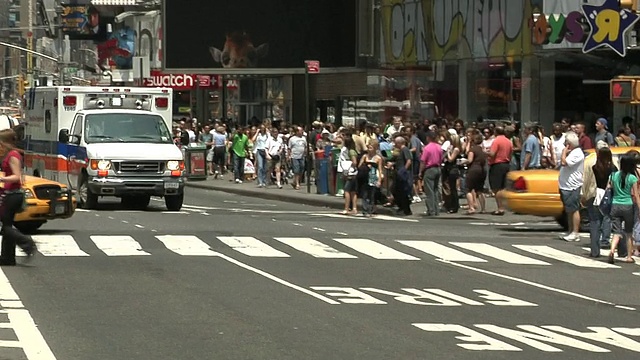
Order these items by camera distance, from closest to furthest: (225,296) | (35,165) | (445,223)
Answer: (225,296) < (445,223) < (35,165)

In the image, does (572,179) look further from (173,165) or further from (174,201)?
(174,201)

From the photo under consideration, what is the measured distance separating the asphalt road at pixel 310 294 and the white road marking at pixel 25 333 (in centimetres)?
2

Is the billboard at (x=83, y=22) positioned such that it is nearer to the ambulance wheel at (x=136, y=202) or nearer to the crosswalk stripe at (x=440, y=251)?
the ambulance wheel at (x=136, y=202)

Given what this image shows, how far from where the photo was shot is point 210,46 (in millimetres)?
55000

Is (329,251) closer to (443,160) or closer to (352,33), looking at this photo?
(443,160)

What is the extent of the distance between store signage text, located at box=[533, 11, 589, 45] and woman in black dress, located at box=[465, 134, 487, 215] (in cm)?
639

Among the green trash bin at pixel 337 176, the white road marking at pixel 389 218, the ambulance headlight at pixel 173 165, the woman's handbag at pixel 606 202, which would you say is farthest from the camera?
A: the green trash bin at pixel 337 176

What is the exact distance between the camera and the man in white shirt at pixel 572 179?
21.8m

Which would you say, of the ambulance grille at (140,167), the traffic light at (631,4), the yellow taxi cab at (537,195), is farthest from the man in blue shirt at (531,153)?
the ambulance grille at (140,167)

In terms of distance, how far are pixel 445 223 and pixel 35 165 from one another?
36.7ft

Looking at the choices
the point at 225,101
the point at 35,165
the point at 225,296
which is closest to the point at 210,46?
the point at 225,101

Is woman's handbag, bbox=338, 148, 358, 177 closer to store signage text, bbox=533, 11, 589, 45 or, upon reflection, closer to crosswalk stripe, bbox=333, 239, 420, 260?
crosswalk stripe, bbox=333, 239, 420, 260

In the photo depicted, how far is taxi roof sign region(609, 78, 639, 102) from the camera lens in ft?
76.7

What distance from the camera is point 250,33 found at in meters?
55.0
